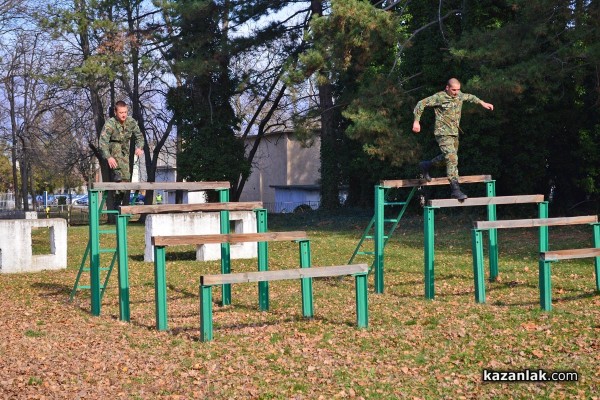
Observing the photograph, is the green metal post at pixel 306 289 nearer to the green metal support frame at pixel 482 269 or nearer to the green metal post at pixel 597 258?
the green metal support frame at pixel 482 269

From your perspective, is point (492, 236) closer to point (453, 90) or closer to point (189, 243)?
point (453, 90)

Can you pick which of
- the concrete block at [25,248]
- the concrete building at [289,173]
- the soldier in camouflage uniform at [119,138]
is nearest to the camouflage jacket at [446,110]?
the soldier in camouflage uniform at [119,138]

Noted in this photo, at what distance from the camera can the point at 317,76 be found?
25.6 meters

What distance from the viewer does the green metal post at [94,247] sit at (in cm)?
1099

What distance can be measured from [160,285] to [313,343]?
79.1 inches

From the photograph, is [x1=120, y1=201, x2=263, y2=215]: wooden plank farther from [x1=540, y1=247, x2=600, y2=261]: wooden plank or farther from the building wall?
the building wall

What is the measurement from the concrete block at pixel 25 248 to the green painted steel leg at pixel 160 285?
857cm

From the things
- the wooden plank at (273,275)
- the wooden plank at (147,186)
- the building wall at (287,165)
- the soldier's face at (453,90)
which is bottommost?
the wooden plank at (273,275)

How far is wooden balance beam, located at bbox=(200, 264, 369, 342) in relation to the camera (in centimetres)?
855

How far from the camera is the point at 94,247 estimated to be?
36.4 ft

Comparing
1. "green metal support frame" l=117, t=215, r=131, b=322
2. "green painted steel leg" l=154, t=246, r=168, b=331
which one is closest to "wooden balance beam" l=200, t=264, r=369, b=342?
"green painted steel leg" l=154, t=246, r=168, b=331

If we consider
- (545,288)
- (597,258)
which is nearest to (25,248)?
(545,288)

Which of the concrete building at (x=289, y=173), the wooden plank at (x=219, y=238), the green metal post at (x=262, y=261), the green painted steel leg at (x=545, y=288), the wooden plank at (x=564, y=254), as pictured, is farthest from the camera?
the concrete building at (x=289, y=173)

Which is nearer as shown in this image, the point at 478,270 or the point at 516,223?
the point at 478,270
